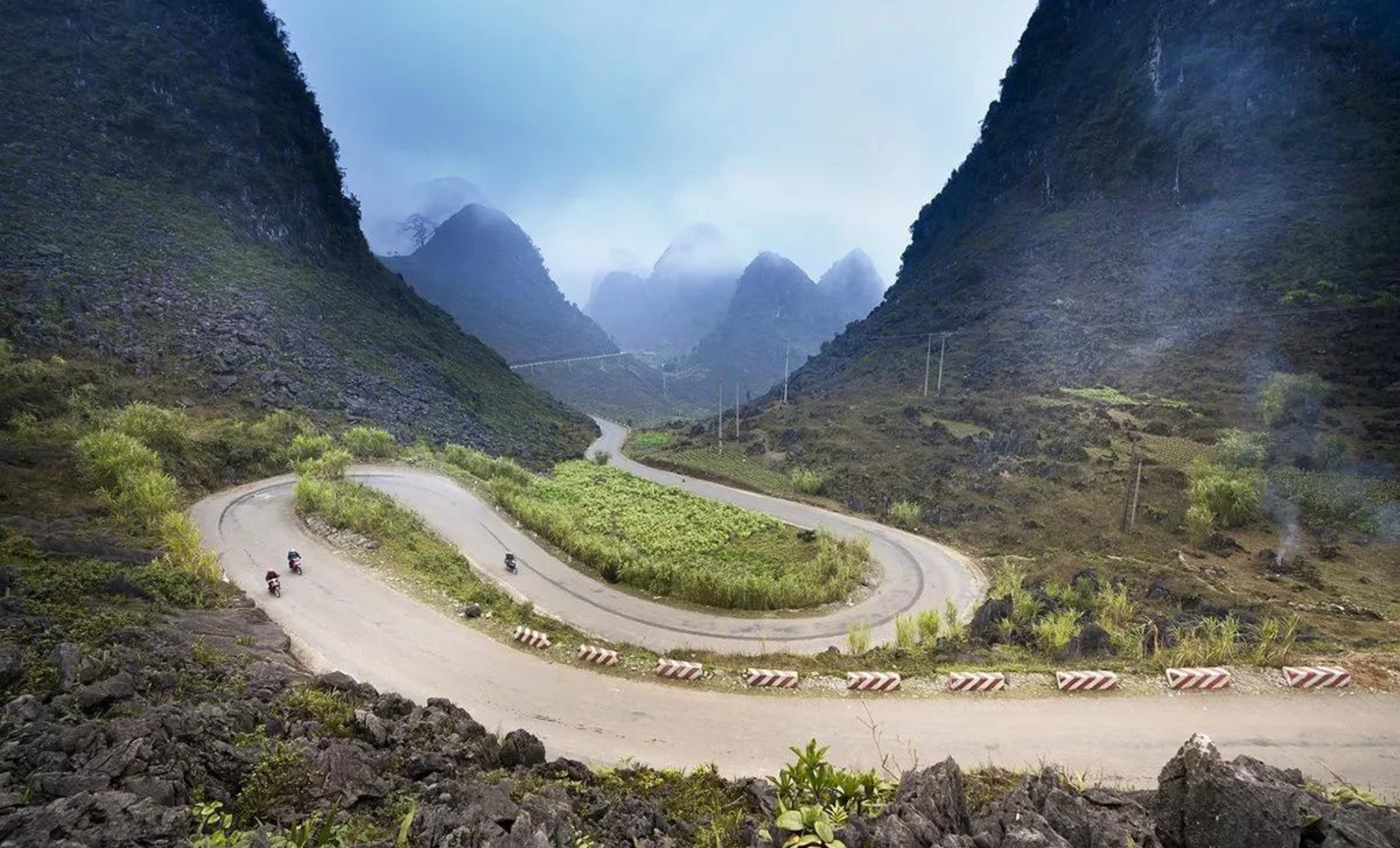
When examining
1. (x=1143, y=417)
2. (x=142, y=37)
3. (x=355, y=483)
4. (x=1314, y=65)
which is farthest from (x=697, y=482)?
(x=1314, y=65)

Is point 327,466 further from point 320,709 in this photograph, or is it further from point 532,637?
point 320,709

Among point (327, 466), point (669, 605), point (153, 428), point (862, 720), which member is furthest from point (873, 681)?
point (153, 428)

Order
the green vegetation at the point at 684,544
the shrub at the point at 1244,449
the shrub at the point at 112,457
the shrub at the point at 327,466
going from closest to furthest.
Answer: the shrub at the point at 112,457 < the green vegetation at the point at 684,544 < the shrub at the point at 327,466 < the shrub at the point at 1244,449

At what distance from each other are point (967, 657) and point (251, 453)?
32.0 metres

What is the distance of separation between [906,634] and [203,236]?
201 feet

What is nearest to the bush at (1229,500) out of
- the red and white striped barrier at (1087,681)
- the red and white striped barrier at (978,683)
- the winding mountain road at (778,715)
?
the winding mountain road at (778,715)

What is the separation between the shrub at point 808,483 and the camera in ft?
139

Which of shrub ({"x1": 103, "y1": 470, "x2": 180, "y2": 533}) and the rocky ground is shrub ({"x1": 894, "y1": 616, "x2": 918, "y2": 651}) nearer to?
the rocky ground

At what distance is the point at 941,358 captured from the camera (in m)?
63.4

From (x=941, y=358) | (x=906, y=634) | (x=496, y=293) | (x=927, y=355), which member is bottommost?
(x=906, y=634)

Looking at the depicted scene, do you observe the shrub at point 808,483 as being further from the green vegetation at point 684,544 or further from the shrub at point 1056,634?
the shrub at point 1056,634

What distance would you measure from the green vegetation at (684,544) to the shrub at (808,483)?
7969 millimetres

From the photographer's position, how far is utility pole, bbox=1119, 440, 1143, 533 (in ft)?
94.6

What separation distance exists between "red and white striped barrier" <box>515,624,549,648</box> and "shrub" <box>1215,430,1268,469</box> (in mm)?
37395
